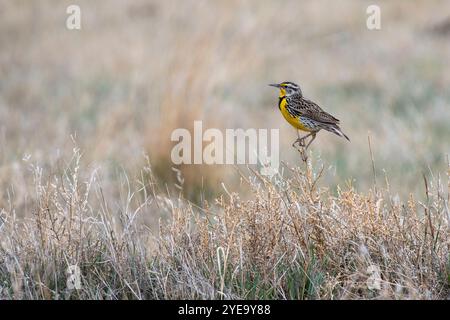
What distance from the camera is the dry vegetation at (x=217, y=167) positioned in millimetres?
3400

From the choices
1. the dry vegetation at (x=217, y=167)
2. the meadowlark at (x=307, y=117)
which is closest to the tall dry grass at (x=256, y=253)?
the dry vegetation at (x=217, y=167)

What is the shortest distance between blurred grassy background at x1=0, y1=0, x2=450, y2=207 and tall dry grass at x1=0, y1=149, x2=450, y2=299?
11.2 inches

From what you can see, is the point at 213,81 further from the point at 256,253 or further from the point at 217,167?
the point at 256,253

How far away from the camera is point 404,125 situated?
25.9ft

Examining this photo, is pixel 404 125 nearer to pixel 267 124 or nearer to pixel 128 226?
pixel 267 124

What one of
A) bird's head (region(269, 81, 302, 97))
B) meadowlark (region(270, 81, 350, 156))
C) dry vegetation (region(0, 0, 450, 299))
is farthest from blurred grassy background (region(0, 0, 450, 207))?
bird's head (region(269, 81, 302, 97))

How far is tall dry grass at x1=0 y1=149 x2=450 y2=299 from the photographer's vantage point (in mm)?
3287

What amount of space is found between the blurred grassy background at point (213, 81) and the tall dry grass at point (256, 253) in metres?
0.29

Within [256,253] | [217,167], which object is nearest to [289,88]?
[256,253]

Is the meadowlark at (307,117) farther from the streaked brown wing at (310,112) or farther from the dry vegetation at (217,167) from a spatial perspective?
the dry vegetation at (217,167)

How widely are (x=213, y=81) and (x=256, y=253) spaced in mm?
3598
